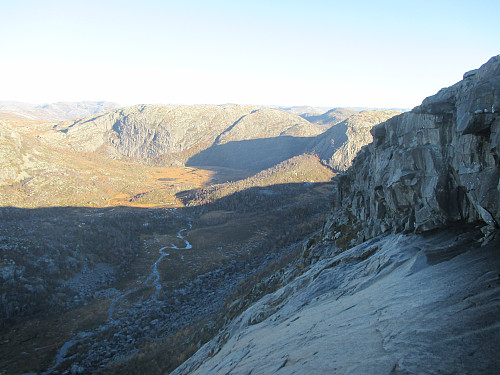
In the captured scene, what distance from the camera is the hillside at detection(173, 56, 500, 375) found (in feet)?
34.6

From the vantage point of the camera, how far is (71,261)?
5697cm

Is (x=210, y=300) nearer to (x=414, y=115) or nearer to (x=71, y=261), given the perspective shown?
(x=71, y=261)

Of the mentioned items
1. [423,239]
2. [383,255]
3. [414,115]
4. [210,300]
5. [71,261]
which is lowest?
[210,300]

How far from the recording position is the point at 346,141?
178m

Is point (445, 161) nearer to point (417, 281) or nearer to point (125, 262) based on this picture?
point (417, 281)

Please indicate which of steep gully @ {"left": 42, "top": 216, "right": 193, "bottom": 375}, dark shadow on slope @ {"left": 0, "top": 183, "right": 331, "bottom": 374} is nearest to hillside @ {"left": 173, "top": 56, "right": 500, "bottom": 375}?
dark shadow on slope @ {"left": 0, "top": 183, "right": 331, "bottom": 374}

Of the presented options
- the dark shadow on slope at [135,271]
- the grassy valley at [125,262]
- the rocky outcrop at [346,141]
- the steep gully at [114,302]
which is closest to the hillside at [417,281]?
the grassy valley at [125,262]

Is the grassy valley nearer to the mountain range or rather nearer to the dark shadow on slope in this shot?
the dark shadow on slope

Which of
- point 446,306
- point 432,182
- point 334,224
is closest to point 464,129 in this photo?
point 432,182

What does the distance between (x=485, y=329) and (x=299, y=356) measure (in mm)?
7286

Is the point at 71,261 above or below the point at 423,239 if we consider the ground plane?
below

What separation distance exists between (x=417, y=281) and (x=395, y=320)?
3339 mm

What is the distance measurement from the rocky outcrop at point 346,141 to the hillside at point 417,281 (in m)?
148

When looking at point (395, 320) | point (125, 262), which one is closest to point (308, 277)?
point (395, 320)
